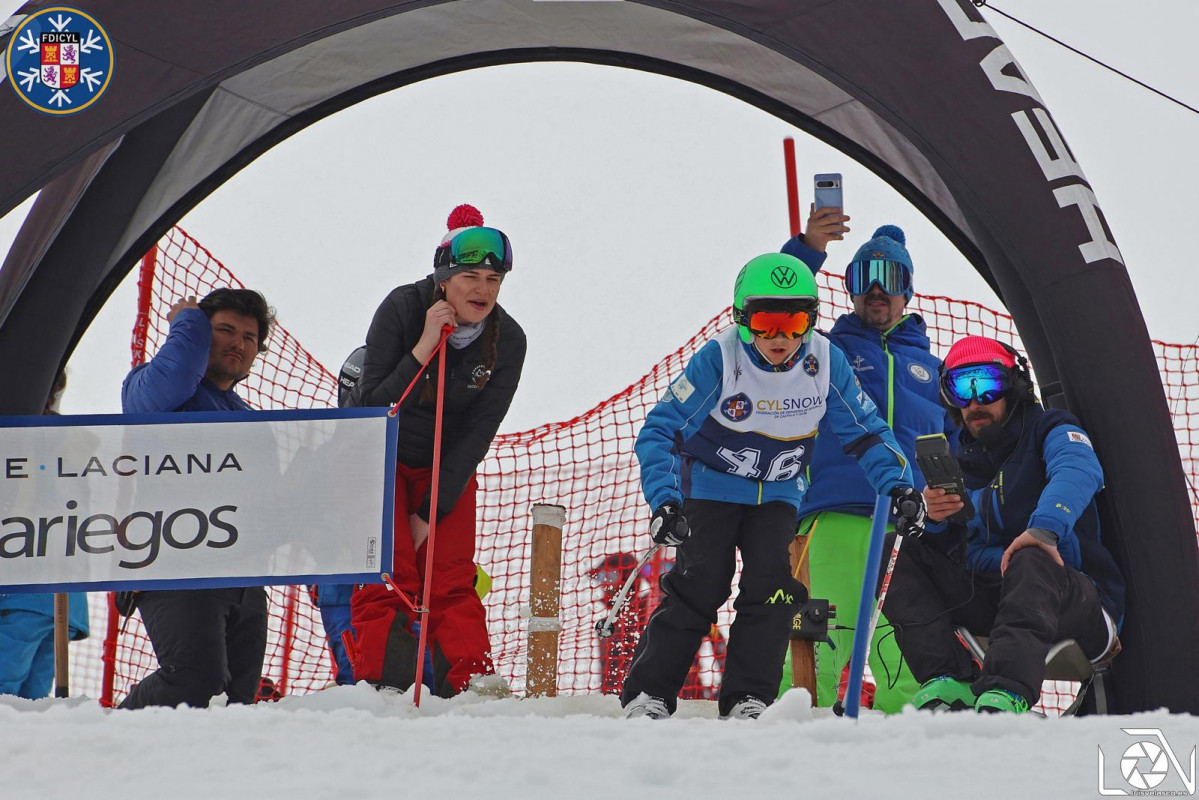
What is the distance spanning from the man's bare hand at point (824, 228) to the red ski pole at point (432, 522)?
1.37 meters

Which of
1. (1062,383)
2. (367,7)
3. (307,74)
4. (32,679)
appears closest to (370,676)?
(32,679)

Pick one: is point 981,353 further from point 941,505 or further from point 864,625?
point 864,625

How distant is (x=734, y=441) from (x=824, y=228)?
42.5 inches

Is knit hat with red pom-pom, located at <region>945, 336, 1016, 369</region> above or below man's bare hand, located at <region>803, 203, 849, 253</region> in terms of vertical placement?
below

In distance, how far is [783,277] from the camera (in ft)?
11.1

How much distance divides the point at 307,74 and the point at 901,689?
332cm

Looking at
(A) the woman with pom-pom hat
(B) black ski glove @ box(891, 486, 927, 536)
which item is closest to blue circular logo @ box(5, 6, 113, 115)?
(A) the woman with pom-pom hat

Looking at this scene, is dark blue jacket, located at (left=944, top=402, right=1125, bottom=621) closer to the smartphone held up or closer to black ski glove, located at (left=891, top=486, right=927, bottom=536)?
black ski glove, located at (left=891, top=486, right=927, bottom=536)

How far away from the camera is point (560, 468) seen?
5840 millimetres

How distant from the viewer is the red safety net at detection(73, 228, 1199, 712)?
5.55m

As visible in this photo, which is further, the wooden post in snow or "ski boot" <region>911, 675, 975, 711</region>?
the wooden post in snow

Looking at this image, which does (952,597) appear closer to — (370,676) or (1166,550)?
(1166,550)

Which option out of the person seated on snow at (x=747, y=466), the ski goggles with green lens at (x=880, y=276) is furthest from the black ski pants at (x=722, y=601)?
the ski goggles with green lens at (x=880, y=276)

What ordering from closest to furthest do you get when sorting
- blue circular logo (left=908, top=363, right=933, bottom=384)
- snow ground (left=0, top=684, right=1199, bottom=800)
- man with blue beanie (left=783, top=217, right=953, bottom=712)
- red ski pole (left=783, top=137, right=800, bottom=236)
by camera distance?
1. snow ground (left=0, top=684, right=1199, bottom=800)
2. man with blue beanie (left=783, top=217, right=953, bottom=712)
3. blue circular logo (left=908, top=363, right=933, bottom=384)
4. red ski pole (left=783, top=137, right=800, bottom=236)
